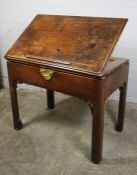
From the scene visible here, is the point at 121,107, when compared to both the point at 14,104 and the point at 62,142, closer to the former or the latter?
the point at 62,142

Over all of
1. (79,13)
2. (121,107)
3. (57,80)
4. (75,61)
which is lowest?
(121,107)

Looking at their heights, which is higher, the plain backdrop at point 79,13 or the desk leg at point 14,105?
the plain backdrop at point 79,13

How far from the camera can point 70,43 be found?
170 centimetres

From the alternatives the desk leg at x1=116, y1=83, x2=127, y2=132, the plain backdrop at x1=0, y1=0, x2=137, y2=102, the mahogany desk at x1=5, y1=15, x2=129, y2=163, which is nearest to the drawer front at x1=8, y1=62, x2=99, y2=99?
the mahogany desk at x1=5, y1=15, x2=129, y2=163

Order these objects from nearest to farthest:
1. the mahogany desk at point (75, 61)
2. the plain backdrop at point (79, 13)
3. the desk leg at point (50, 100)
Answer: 1. the mahogany desk at point (75, 61)
2. the plain backdrop at point (79, 13)
3. the desk leg at point (50, 100)

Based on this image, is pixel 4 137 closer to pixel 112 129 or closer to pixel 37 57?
pixel 37 57

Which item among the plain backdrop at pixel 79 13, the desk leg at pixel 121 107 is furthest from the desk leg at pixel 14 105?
the plain backdrop at pixel 79 13

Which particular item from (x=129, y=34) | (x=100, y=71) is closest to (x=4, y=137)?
(x=100, y=71)

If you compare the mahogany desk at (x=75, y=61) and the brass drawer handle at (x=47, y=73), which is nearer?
the mahogany desk at (x=75, y=61)

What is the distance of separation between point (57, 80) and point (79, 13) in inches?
45.7

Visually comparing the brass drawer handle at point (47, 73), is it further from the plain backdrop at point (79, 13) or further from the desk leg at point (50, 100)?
the plain backdrop at point (79, 13)

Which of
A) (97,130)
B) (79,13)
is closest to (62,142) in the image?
(97,130)

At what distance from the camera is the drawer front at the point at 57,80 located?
1.52 meters

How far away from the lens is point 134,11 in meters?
2.33
